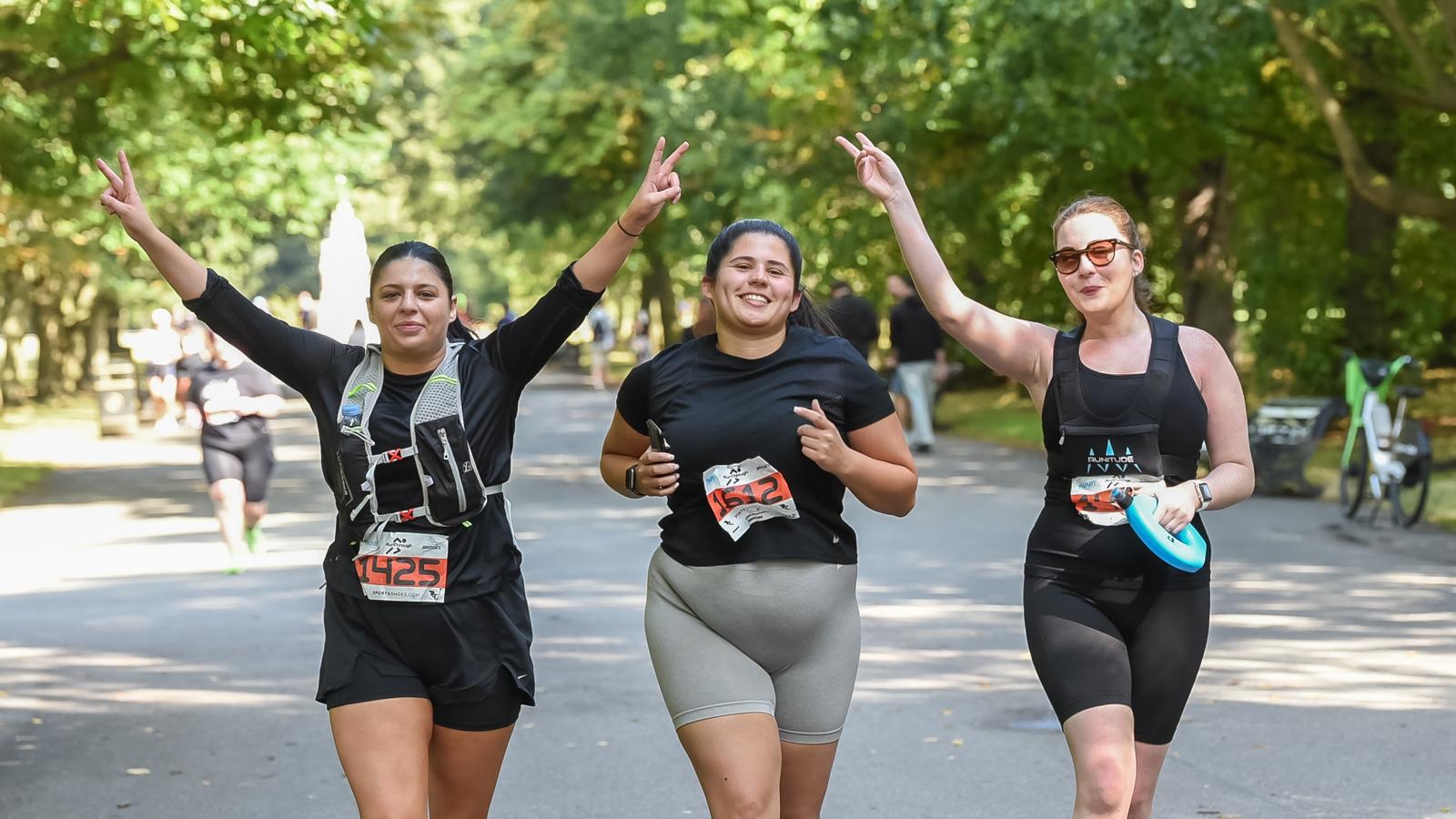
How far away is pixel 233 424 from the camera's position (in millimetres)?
12766

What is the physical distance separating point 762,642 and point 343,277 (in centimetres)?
431

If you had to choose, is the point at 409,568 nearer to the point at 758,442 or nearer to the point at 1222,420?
the point at 758,442

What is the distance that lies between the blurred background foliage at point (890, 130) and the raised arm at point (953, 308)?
9.76m

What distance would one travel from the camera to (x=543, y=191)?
166 ft

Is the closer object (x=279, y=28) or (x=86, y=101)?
(x=279, y=28)

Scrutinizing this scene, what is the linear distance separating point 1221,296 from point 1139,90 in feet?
15.6

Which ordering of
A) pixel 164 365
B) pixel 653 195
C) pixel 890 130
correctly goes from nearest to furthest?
pixel 653 195 < pixel 890 130 < pixel 164 365

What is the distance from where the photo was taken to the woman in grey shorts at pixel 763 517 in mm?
4562

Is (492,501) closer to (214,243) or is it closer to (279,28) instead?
(279,28)

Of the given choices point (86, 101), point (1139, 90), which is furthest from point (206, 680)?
point (1139, 90)

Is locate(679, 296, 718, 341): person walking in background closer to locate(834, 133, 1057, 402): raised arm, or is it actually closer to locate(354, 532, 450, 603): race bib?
locate(834, 133, 1057, 402): raised arm

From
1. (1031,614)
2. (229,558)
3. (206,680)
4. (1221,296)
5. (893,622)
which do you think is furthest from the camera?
(1221,296)

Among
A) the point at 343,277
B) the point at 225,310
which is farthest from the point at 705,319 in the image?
the point at 343,277

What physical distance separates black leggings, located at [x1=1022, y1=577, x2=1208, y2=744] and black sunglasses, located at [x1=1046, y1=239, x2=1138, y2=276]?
2.54 feet
